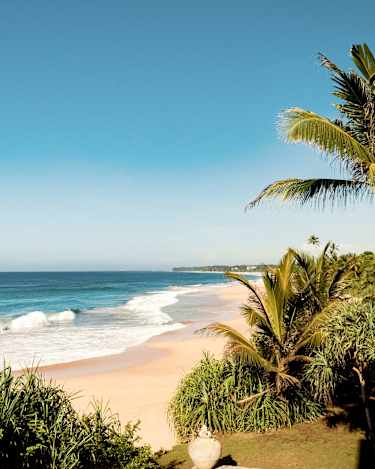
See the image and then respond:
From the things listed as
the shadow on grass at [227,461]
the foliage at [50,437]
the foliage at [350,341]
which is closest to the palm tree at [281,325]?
the foliage at [350,341]

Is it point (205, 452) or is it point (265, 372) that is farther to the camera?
point (265, 372)

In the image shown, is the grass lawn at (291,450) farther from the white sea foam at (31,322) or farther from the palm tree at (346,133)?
the white sea foam at (31,322)

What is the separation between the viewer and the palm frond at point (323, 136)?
806 centimetres

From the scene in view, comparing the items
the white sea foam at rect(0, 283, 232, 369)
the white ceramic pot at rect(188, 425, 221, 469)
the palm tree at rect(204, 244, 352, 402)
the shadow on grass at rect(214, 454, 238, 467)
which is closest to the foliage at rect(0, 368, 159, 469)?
the white ceramic pot at rect(188, 425, 221, 469)

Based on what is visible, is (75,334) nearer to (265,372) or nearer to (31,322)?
(31,322)

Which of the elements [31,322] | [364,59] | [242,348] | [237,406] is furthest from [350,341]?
[31,322]

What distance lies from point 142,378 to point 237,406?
21.7ft

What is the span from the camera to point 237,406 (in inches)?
361

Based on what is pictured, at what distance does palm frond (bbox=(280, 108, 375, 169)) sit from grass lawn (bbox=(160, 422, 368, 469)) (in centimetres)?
539

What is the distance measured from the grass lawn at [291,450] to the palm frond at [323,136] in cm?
539

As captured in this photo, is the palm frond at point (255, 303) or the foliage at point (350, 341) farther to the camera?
the palm frond at point (255, 303)

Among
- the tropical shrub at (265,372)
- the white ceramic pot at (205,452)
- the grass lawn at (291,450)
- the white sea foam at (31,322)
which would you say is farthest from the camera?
the white sea foam at (31,322)

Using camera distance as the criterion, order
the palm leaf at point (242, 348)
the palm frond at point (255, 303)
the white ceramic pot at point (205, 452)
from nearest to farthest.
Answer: the white ceramic pot at point (205, 452) < the palm leaf at point (242, 348) < the palm frond at point (255, 303)

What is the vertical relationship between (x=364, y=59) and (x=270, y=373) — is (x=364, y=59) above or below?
above
